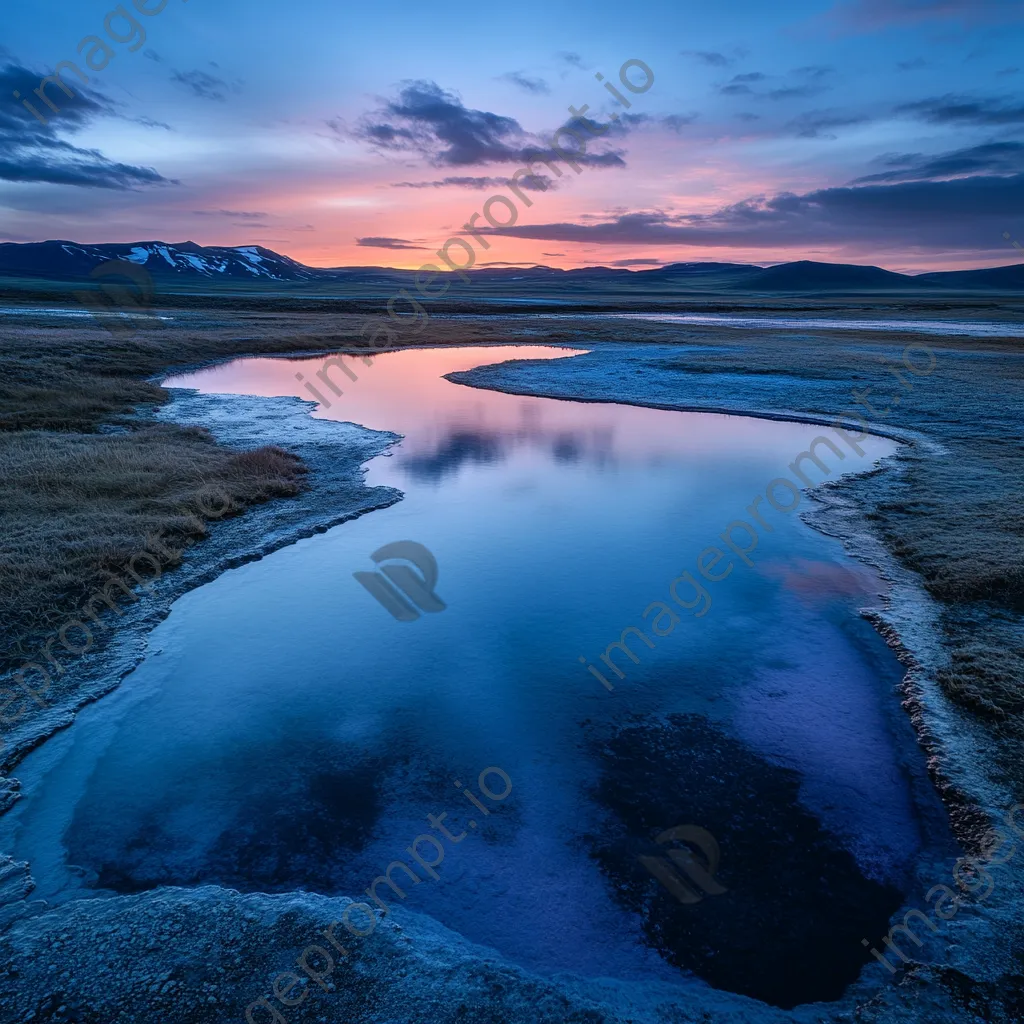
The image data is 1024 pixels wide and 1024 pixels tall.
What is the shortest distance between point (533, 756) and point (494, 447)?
1448 cm

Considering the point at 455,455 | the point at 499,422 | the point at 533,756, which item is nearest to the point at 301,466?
the point at 455,455

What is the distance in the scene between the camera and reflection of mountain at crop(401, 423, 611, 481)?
18.7 meters

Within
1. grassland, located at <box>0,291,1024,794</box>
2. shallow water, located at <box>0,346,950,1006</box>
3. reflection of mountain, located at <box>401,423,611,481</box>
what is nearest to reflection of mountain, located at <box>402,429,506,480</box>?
reflection of mountain, located at <box>401,423,611,481</box>

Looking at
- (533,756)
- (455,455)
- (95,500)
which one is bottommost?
(455,455)

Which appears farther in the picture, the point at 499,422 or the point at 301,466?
the point at 499,422

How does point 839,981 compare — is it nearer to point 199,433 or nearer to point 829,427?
point 199,433

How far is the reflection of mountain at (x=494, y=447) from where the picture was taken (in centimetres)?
1869

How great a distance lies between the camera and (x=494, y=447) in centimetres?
2091

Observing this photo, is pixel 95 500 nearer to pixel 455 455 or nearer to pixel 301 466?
pixel 301 466

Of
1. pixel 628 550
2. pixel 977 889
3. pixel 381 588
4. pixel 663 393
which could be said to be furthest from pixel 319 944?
pixel 663 393

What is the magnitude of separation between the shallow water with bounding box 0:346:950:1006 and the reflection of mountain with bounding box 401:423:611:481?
18.0 feet

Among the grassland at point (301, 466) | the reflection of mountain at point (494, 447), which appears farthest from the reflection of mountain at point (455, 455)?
the grassland at point (301, 466)

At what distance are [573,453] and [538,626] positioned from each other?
432 inches

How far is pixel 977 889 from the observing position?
217 inches
